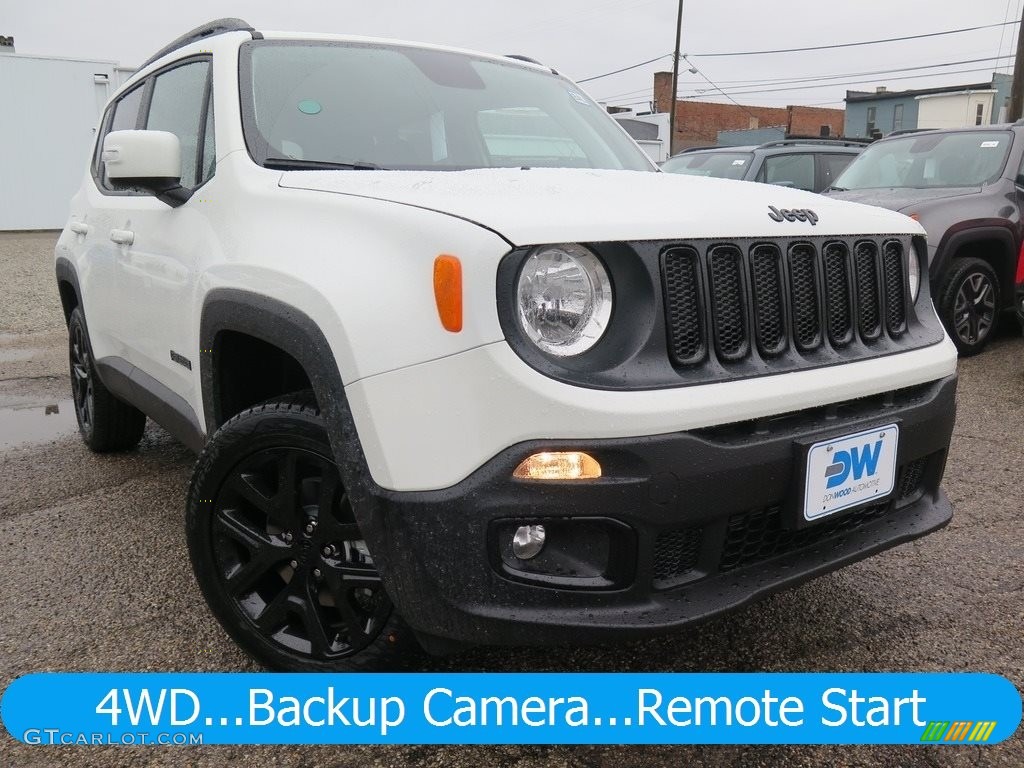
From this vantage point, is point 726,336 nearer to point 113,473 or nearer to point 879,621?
point 879,621

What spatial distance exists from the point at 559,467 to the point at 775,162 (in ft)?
25.0

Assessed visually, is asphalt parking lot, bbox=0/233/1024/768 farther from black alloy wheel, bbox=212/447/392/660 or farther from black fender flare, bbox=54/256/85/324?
black fender flare, bbox=54/256/85/324

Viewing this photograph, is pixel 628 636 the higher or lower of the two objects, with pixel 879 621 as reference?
higher

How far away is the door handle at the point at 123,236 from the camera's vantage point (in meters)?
3.11

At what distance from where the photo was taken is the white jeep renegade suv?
1.72 meters

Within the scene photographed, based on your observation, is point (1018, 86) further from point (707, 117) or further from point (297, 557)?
point (707, 117)

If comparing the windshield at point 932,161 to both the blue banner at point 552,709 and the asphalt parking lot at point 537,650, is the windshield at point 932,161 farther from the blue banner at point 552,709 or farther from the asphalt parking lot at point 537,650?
the blue banner at point 552,709

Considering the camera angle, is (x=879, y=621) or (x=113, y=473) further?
(x=113, y=473)

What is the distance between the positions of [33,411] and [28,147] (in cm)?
1624

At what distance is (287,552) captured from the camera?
2.16m

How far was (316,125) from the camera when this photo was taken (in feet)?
8.58

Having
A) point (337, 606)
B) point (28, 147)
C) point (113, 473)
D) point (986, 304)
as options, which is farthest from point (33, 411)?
point (28, 147)

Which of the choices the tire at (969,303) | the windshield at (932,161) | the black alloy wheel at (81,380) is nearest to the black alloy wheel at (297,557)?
the black alloy wheel at (81,380)

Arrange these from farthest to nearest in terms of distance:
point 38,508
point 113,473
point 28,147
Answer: point 28,147, point 113,473, point 38,508
